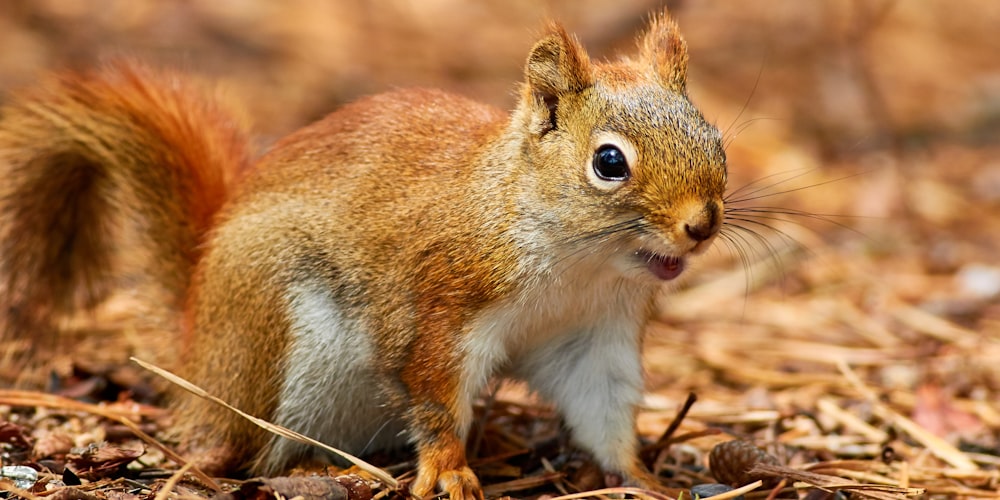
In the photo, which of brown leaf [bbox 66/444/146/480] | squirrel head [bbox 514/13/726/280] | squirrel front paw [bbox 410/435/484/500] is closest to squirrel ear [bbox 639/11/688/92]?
squirrel head [bbox 514/13/726/280]

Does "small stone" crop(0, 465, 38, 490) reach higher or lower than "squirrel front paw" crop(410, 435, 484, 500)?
lower

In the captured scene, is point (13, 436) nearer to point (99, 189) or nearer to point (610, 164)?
point (99, 189)

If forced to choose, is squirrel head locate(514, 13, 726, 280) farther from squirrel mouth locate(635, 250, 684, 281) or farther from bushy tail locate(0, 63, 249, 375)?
bushy tail locate(0, 63, 249, 375)

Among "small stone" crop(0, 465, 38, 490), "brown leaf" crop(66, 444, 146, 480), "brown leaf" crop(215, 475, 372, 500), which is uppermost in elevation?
"brown leaf" crop(215, 475, 372, 500)

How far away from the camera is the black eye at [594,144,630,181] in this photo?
2627mm

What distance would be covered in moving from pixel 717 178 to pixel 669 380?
174cm

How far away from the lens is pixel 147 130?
11.1 feet

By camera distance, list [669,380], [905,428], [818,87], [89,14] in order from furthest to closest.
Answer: [818,87]
[89,14]
[669,380]
[905,428]

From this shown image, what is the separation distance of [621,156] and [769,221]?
11.4 feet

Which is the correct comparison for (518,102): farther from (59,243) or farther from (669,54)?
(59,243)

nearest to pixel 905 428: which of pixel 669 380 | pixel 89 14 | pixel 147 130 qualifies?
pixel 669 380

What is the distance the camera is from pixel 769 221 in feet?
19.4

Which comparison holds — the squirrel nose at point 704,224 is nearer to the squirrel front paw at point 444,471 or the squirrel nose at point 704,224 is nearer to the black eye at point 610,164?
the black eye at point 610,164

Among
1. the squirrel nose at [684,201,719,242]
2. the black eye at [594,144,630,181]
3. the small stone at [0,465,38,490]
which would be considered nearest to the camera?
the squirrel nose at [684,201,719,242]
